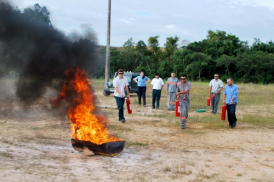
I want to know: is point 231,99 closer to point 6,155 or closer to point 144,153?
point 144,153

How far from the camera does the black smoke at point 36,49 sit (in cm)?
821

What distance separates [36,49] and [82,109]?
1876 mm

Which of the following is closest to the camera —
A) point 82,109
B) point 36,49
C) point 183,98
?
point 36,49

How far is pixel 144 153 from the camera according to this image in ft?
26.9

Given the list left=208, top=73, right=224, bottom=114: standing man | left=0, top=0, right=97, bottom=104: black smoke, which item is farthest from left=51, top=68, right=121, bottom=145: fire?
left=208, top=73, right=224, bottom=114: standing man

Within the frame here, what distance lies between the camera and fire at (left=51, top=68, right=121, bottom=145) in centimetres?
824

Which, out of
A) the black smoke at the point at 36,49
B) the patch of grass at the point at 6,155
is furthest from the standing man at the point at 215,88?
the patch of grass at the point at 6,155

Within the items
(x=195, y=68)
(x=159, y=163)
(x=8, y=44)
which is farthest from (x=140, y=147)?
(x=195, y=68)

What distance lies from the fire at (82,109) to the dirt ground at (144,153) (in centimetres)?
58

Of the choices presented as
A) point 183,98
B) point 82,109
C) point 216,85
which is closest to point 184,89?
point 183,98

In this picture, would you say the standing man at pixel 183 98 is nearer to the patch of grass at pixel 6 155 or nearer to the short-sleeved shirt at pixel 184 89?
the short-sleeved shirt at pixel 184 89

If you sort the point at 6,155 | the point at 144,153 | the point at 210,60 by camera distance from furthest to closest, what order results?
the point at 210,60 → the point at 144,153 → the point at 6,155

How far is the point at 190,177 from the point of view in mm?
6336

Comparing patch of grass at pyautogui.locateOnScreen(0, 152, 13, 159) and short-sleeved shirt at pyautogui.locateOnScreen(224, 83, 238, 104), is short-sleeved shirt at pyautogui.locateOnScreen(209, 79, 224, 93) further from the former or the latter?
patch of grass at pyautogui.locateOnScreen(0, 152, 13, 159)
